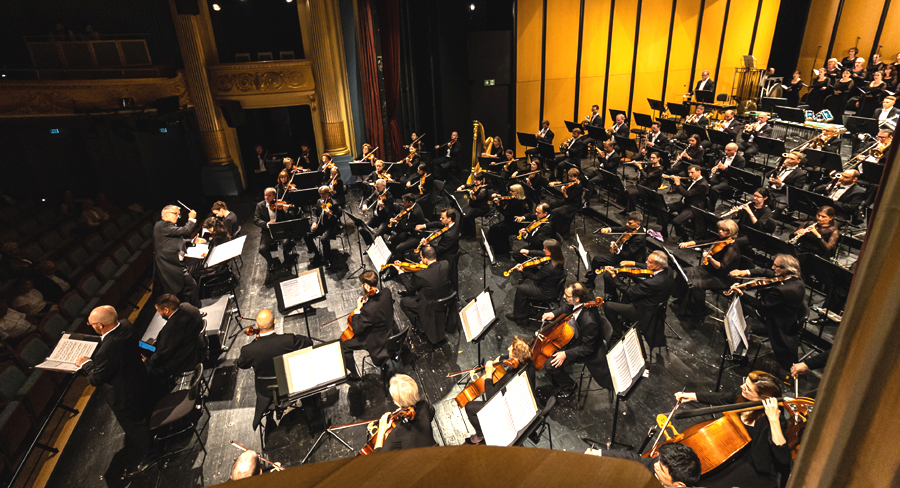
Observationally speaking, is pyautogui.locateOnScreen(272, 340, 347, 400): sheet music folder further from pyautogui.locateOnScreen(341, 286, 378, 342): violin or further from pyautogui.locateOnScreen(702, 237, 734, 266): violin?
pyautogui.locateOnScreen(702, 237, 734, 266): violin

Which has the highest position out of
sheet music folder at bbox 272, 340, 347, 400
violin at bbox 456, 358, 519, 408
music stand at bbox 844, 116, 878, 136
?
music stand at bbox 844, 116, 878, 136

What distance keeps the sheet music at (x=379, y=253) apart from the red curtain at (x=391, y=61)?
8.27 metres

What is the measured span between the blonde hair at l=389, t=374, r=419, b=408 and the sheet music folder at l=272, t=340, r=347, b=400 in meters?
0.81

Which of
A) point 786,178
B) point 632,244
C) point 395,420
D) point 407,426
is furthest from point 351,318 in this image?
point 786,178

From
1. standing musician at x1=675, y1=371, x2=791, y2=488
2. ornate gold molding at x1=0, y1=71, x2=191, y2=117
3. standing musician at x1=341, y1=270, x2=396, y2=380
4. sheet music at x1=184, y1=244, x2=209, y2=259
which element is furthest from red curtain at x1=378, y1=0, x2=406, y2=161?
standing musician at x1=675, y1=371, x2=791, y2=488

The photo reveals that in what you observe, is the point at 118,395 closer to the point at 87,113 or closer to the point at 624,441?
the point at 624,441

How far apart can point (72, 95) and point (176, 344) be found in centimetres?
826

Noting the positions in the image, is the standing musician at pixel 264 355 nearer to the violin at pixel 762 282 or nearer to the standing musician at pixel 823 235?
the violin at pixel 762 282

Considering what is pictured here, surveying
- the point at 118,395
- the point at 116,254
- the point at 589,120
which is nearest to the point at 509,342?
the point at 118,395

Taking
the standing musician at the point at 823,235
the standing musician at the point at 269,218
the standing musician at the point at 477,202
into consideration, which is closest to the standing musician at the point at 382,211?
the standing musician at the point at 477,202

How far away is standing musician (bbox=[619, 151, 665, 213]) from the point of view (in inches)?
347

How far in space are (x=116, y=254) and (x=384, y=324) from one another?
197 inches

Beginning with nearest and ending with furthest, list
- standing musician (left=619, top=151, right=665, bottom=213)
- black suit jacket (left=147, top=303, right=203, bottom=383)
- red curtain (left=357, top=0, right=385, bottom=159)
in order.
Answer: black suit jacket (left=147, top=303, right=203, bottom=383) < standing musician (left=619, top=151, right=665, bottom=213) < red curtain (left=357, top=0, right=385, bottom=159)

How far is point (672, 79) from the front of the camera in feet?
A: 53.1
